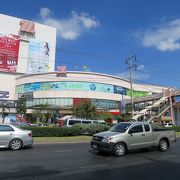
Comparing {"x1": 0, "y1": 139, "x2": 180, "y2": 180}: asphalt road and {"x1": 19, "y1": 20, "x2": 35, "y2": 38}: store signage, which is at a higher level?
{"x1": 19, "y1": 20, "x2": 35, "y2": 38}: store signage

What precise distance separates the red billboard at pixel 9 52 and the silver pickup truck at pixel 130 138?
312 ft

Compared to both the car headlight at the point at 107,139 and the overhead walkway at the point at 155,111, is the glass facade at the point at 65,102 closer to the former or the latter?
the overhead walkway at the point at 155,111

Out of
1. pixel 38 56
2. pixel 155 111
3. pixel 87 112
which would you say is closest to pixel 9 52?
pixel 38 56

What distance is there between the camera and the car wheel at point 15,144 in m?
16.1

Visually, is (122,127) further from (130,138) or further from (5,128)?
(5,128)

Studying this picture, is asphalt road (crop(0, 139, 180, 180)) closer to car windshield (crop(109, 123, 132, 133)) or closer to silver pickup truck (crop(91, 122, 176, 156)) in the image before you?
silver pickup truck (crop(91, 122, 176, 156))

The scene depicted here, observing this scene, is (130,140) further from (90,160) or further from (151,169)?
(151,169)

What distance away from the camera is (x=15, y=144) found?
53.2ft

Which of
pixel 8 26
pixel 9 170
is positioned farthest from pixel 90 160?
pixel 8 26

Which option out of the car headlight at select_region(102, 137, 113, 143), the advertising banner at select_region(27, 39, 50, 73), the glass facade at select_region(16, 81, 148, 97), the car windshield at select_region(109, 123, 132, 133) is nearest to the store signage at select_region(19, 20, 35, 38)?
the advertising banner at select_region(27, 39, 50, 73)

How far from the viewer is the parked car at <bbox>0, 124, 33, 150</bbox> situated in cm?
1590

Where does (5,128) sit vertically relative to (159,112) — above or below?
below

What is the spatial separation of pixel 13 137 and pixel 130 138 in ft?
21.4

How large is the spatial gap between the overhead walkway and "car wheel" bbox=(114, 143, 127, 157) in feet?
171
